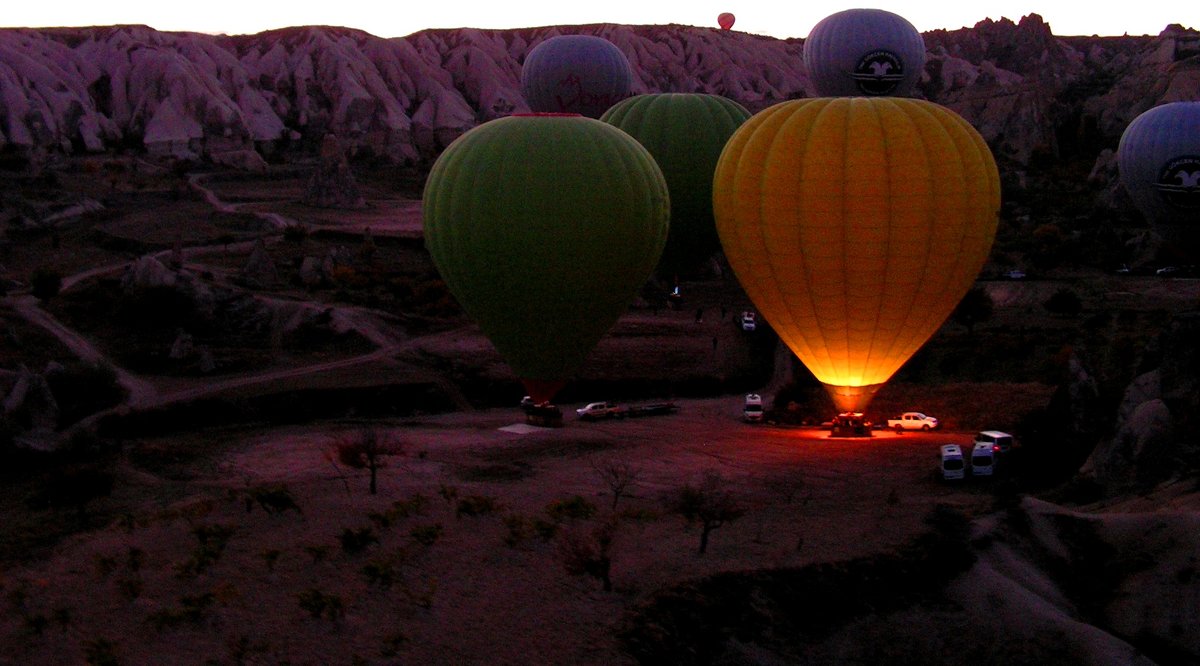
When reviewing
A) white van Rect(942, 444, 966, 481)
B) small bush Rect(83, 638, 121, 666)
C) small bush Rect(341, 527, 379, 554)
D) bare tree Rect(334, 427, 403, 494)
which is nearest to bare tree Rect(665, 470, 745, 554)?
white van Rect(942, 444, 966, 481)

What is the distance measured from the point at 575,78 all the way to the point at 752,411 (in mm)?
16937

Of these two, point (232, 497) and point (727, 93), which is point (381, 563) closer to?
point (232, 497)

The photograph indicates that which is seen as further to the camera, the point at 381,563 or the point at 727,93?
the point at 727,93

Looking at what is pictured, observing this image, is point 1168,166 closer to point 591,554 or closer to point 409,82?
point 591,554

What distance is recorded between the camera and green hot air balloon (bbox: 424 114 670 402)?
22672 mm

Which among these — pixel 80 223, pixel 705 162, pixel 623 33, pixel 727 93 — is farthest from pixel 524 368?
pixel 623 33

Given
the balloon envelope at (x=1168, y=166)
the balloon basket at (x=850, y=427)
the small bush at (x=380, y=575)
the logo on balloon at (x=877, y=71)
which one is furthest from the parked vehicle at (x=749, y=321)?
the small bush at (x=380, y=575)

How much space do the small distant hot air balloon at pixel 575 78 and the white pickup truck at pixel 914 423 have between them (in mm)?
18363

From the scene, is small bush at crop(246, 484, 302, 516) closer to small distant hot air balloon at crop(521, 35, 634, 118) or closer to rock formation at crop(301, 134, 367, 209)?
small distant hot air balloon at crop(521, 35, 634, 118)

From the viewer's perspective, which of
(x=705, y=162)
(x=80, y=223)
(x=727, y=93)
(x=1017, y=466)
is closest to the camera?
(x=1017, y=466)

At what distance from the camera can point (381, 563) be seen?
631 inches

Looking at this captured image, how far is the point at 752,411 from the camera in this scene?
1120 inches

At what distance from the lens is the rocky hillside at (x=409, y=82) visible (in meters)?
77.8

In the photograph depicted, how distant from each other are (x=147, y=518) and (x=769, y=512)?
9044mm
